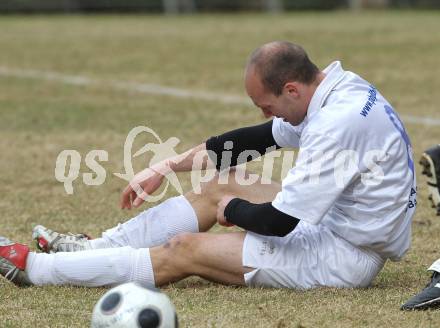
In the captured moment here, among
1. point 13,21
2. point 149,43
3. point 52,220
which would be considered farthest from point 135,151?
point 13,21

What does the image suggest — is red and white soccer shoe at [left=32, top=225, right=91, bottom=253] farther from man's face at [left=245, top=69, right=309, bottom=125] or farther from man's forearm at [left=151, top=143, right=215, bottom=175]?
man's face at [left=245, top=69, right=309, bottom=125]

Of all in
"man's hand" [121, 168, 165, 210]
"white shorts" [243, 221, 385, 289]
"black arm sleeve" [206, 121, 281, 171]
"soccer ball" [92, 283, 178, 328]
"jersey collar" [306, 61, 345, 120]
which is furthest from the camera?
"black arm sleeve" [206, 121, 281, 171]

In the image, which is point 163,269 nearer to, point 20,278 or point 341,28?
point 20,278

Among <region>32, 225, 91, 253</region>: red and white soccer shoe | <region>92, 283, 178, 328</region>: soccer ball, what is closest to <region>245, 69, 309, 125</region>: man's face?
<region>92, 283, 178, 328</region>: soccer ball

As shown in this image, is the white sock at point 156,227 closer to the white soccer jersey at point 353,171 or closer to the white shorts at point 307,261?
the white shorts at point 307,261

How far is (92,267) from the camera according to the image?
5676 mm

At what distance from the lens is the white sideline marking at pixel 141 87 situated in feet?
42.2

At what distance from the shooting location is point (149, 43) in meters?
23.3

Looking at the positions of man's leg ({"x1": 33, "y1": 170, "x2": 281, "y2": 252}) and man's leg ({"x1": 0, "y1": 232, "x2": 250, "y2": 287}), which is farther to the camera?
man's leg ({"x1": 33, "y1": 170, "x2": 281, "y2": 252})

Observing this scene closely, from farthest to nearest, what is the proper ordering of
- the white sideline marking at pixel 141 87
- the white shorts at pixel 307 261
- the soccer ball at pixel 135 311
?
the white sideline marking at pixel 141 87, the white shorts at pixel 307 261, the soccer ball at pixel 135 311

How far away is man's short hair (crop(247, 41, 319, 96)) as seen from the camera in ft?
17.3

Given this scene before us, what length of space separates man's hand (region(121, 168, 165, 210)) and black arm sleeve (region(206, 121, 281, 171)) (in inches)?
13.6

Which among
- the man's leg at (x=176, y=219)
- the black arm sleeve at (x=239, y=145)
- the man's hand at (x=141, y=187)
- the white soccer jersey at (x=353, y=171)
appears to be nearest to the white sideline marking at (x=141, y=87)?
the black arm sleeve at (x=239, y=145)

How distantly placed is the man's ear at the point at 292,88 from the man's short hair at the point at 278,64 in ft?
0.06
